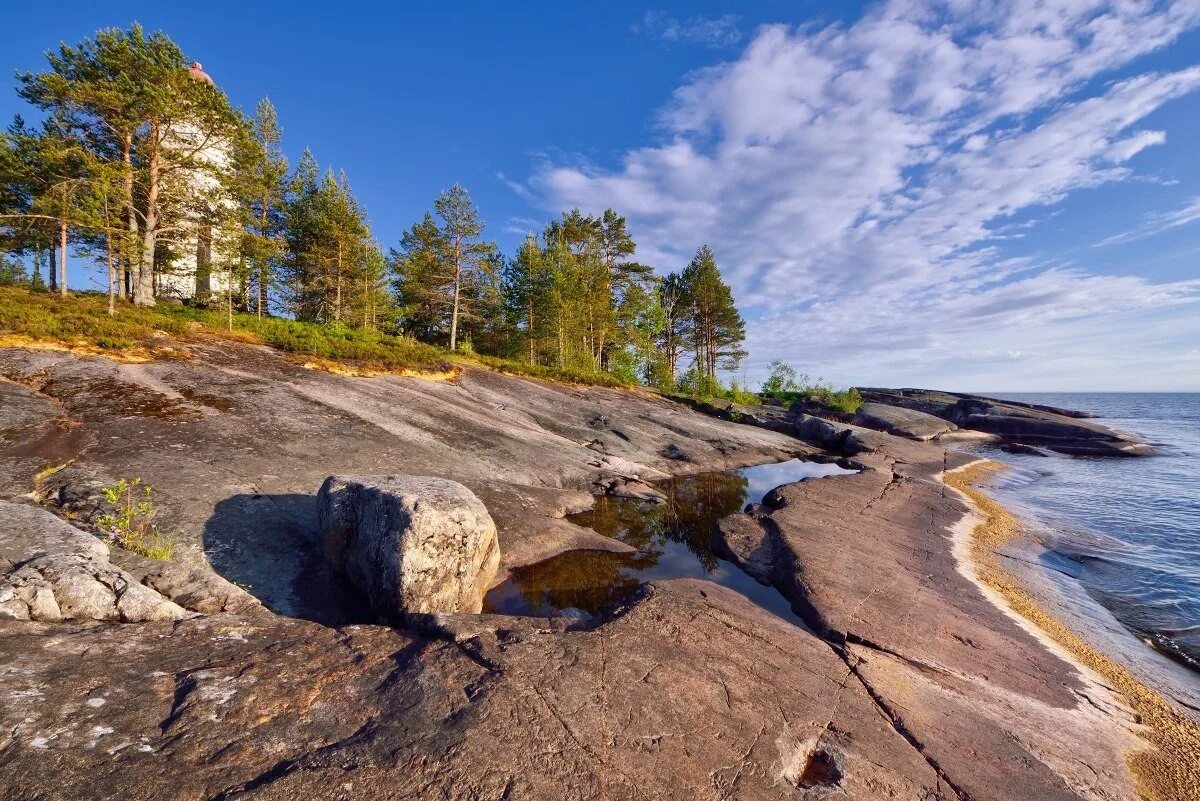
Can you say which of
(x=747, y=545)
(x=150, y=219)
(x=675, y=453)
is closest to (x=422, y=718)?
(x=747, y=545)

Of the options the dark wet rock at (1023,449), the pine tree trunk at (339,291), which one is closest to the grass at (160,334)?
the pine tree trunk at (339,291)

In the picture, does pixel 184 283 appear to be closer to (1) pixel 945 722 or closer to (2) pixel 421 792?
(2) pixel 421 792

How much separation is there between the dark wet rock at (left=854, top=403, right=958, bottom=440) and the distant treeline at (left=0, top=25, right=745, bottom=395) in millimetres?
14522

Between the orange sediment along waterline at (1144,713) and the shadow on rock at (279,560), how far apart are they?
10.1 metres

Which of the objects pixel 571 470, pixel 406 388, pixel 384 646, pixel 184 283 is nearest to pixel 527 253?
pixel 184 283

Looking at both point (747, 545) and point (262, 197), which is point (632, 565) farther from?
point (262, 197)

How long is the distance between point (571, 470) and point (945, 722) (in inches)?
449

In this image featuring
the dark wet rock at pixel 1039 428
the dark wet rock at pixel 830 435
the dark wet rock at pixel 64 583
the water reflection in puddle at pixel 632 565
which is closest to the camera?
the dark wet rock at pixel 64 583

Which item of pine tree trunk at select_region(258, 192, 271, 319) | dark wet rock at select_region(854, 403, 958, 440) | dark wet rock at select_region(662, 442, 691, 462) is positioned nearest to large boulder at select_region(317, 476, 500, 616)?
dark wet rock at select_region(662, 442, 691, 462)

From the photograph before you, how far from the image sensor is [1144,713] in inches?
244

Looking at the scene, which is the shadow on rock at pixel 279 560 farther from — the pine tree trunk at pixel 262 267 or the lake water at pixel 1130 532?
the pine tree trunk at pixel 262 267

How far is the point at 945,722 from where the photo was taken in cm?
537

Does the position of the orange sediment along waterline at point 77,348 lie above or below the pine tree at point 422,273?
below

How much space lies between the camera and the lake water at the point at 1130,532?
9.30m
